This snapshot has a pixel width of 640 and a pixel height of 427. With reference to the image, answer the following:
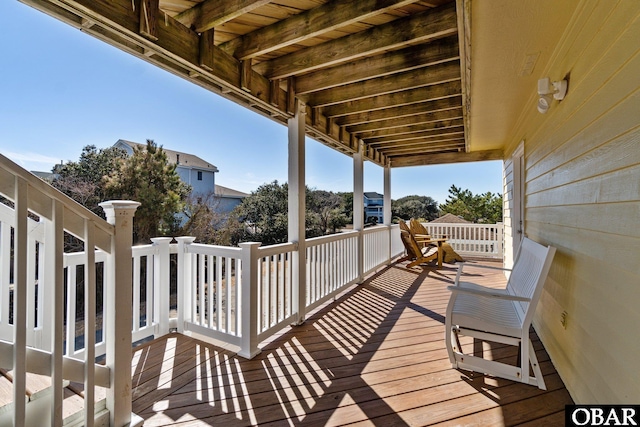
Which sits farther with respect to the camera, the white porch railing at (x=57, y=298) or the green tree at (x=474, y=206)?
the green tree at (x=474, y=206)

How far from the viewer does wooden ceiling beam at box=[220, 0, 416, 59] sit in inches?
72.2

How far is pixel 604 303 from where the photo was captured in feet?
4.83

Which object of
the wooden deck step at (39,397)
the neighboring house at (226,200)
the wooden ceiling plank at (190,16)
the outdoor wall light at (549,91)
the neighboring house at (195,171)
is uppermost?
the neighboring house at (195,171)

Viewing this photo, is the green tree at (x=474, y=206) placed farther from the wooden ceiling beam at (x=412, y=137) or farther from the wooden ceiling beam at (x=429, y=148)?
the wooden ceiling beam at (x=412, y=137)

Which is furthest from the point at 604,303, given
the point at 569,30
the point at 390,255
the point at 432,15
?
the point at 390,255

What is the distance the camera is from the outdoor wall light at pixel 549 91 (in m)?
2.02

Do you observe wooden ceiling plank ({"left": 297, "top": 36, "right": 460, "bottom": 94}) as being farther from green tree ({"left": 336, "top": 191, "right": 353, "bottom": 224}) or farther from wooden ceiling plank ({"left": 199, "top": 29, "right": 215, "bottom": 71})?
green tree ({"left": 336, "top": 191, "right": 353, "bottom": 224})

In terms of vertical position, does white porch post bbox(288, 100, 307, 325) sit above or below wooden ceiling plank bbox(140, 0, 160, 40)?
below

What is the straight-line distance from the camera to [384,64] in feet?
8.63

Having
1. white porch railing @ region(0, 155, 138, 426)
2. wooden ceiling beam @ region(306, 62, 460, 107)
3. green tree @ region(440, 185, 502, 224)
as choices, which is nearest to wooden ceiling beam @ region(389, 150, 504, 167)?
wooden ceiling beam @ region(306, 62, 460, 107)

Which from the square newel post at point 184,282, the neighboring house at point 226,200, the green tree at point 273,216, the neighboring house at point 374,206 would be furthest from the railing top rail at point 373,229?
the neighboring house at point 374,206

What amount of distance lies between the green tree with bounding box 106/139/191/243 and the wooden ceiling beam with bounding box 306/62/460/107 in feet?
21.5

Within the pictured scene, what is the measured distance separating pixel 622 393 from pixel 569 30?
209 centimetres

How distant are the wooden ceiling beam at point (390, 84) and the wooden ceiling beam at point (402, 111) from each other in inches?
20.7
